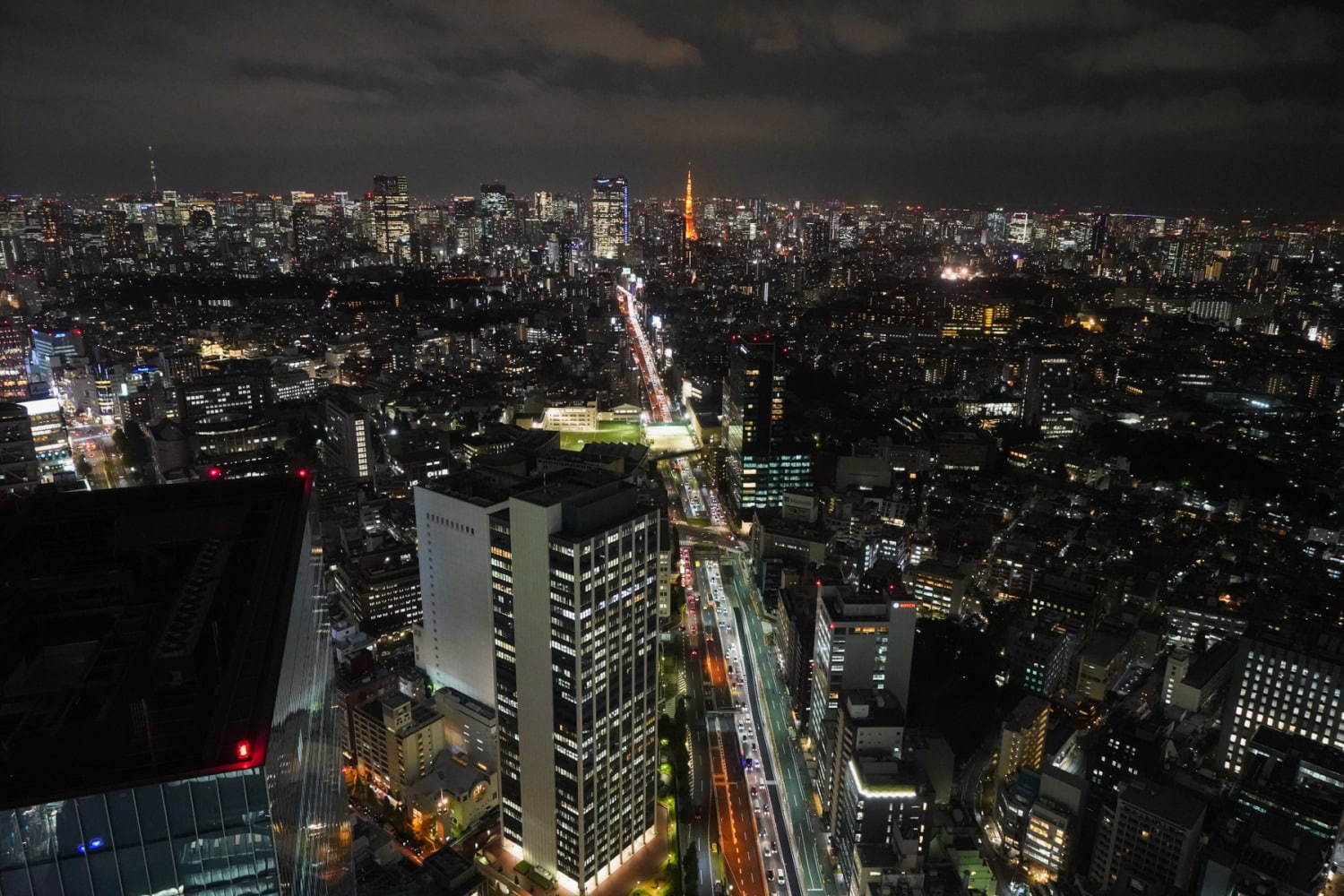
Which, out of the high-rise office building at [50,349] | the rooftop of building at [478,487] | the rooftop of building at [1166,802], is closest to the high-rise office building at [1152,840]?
the rooftop of building at [1166,802]

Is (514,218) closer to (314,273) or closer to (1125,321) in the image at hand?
(314,273)

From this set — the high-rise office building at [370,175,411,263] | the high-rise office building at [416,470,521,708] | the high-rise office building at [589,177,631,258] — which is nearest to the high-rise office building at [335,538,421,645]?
the high-rise office building at [416,470,521,708]

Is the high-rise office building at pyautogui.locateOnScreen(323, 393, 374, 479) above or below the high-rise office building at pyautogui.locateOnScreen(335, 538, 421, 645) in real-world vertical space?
above

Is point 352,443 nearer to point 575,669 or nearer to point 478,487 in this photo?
point 478,487

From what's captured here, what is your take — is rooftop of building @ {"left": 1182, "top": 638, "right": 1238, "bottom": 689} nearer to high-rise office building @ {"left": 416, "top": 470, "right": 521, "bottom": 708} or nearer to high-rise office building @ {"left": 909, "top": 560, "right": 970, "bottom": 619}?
high-rise office building @ {"left": 909, "top": 560, "right": 970, "bottom": 619}

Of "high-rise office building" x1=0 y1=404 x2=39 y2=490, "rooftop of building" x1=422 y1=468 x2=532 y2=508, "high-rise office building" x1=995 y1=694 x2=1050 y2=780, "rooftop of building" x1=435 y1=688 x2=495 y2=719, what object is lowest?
"high-rise office building" x1=995 y1=694 x2=1050 y2=780

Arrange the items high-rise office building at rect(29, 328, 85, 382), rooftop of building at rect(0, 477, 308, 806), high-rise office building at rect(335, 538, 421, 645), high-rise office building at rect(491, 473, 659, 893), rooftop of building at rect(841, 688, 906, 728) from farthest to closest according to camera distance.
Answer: high-rise office building at rect(29, 328, 85, 382) → high-rise office building at rect(335, 538, 421, 645) → rooftop of building at rect(841, 688, 906, 728) → high-rise office building at rect(491, 473, 659, 893) → rooftop of building at rect(0, 477, 308, 806)

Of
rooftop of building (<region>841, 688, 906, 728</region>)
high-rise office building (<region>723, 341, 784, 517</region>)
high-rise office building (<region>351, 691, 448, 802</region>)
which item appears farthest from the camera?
high-rise office building (<region>723, 341, 784, 517</region>)

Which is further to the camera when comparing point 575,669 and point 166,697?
point 575,669

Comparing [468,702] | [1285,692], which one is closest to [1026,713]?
[1285,692]
